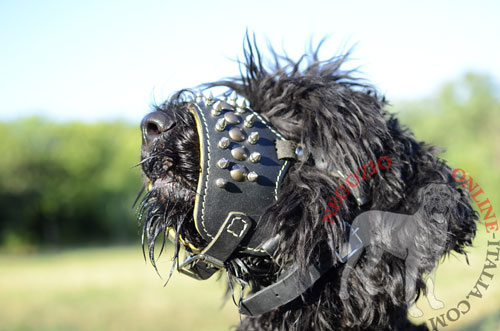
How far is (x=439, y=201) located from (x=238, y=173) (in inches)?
31.5

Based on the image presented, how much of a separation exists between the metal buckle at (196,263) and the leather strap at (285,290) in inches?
7.8

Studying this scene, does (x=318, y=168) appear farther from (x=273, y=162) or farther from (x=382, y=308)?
(x=382, y=308)

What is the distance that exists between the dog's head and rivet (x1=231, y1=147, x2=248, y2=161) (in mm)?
729

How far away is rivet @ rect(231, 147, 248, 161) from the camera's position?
182 cm

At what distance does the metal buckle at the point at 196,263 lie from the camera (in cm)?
188

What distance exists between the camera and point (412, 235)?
1.77m

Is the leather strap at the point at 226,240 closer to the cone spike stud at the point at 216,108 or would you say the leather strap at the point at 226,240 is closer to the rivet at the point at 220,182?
the rivet at the point at 220,182

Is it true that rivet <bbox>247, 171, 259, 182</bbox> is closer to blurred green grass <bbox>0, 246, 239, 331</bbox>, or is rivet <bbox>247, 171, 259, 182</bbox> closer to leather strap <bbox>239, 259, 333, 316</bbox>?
leather strap <bbox>239, 259, 333, 316</bbox>

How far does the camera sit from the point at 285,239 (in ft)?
5.76

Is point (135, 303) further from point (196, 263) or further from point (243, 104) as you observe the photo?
point (243, 104)

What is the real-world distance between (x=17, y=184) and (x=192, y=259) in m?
37.2


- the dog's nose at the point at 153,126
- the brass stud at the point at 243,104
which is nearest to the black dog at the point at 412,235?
the brass stud at the point at 243,104

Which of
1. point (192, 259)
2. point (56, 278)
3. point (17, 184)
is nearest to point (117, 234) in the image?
point (17, 184)

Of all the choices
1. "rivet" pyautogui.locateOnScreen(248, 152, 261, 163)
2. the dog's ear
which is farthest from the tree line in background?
the dog's ear
